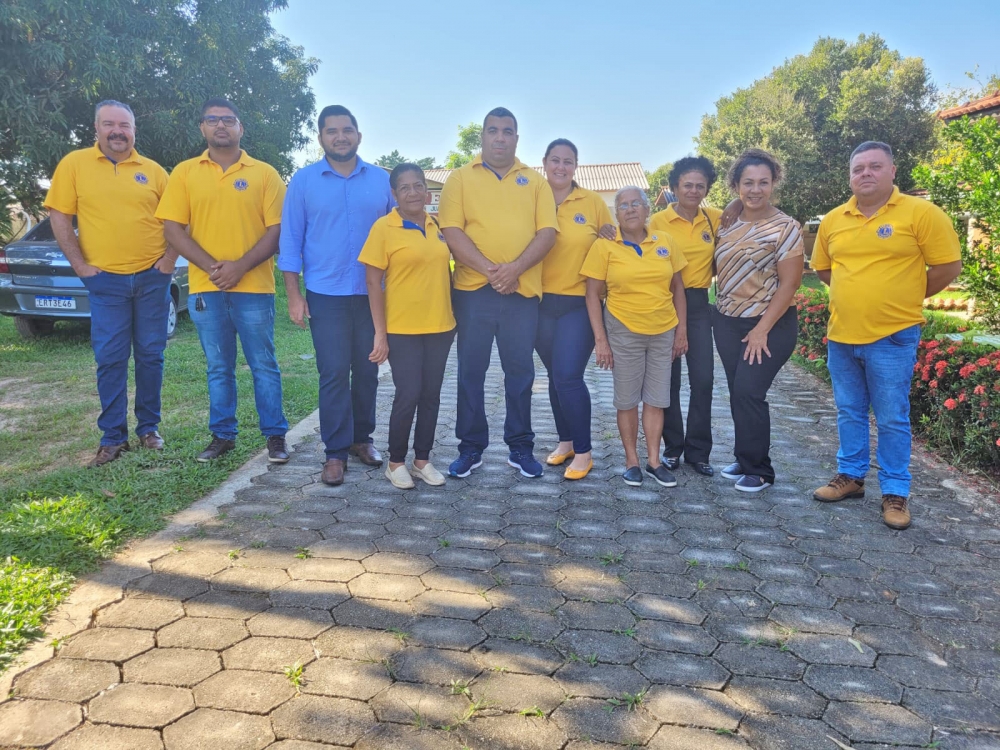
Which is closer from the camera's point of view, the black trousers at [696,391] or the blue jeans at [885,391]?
the blue jeans at [885,391]

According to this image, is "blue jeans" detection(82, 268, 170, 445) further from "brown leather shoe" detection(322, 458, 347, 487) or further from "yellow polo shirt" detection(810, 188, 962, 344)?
"yellow polo shirt" detection(810, 188, 962, 344)

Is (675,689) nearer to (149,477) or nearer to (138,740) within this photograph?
→ (138,740)

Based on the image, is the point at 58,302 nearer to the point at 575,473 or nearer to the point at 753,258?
the point at 575,473

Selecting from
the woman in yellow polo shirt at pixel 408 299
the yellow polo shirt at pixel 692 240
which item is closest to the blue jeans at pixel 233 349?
Answer: the woman in yellow polo shirt at pixel 408 299

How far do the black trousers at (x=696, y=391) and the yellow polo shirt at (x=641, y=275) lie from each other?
0.27m

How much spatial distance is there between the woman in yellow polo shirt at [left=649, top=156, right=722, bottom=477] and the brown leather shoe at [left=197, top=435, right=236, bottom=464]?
9.05 feet

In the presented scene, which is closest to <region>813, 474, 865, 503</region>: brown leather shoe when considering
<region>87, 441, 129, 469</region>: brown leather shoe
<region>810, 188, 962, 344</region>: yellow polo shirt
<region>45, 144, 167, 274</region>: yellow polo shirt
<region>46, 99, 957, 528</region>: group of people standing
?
<region>46, 99, 957, 528</region>: group of people standing

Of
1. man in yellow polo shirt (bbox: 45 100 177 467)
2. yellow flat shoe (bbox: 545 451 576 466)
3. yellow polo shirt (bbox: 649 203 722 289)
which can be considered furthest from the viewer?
yellow flat shoe (bbox: 545 451 576 466)

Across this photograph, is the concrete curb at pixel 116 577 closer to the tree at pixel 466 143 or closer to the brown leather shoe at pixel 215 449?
the brown leather shoe at pixel 215 449

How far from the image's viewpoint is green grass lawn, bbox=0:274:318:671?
2.92 metres

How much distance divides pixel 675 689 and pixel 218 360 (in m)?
3.35

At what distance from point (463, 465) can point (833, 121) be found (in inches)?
979

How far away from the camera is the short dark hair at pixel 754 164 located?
3.91 m

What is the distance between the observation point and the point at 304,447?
493 cm
